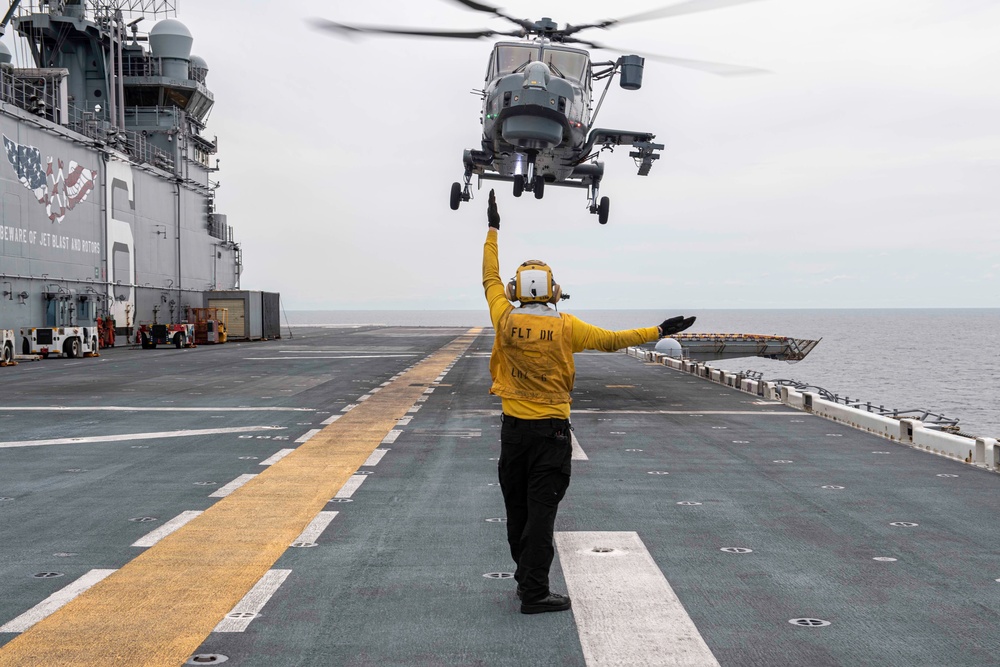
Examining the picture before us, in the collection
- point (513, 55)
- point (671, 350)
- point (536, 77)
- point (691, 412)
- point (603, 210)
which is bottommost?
point (691, 412)

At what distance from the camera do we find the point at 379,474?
1038cm

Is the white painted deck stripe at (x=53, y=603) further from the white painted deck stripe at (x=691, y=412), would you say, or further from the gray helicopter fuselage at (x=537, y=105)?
the gray helicopter fuselage at (x=537, y=105)

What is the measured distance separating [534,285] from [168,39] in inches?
2394

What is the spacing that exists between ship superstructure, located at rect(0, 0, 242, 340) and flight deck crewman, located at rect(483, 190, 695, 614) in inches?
1427

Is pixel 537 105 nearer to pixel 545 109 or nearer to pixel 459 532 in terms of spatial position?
pixel 545 109

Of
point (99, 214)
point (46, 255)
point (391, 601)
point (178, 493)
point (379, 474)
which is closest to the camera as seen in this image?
point (391, 601)

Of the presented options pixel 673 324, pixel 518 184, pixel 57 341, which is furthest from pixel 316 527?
pixel 57 341

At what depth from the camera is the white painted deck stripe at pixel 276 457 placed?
11087 millimetres

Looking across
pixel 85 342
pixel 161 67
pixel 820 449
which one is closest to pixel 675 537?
pixel 820 449

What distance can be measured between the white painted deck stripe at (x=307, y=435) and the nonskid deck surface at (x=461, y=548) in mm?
69

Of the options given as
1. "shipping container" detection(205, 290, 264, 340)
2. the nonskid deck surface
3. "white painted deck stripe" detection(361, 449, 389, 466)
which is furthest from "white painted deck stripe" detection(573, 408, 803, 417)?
"shipping container" detection(205, 290, 264, 340)

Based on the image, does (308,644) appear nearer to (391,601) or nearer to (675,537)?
(391,601)

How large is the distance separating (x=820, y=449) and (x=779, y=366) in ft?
253

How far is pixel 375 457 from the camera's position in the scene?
11.6 meters
